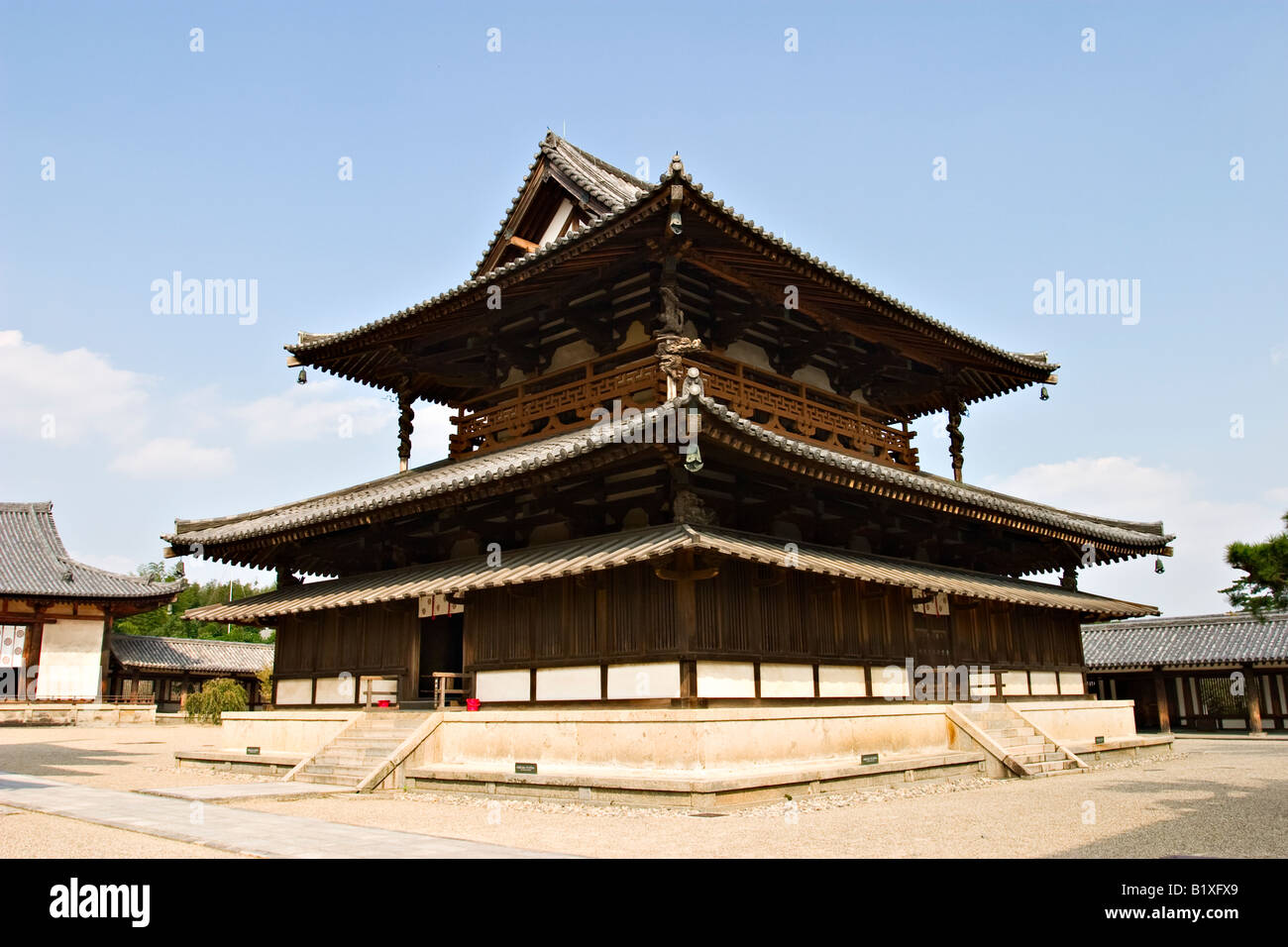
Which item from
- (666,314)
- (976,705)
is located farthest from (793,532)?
(976,705)

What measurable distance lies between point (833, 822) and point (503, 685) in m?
Answer: 6.56

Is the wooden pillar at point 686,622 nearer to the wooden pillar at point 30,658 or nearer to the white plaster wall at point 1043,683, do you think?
the white plaster wall at point 1043,683

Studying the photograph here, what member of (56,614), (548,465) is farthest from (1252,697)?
(56,614)

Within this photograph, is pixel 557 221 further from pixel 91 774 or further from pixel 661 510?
pixel 91 774

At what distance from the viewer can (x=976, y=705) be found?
19.6 m

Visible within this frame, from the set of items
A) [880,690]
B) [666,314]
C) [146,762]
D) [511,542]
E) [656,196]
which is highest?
[656,196]

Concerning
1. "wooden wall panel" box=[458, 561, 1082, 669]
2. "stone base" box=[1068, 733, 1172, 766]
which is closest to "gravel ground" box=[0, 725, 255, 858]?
"wooden wall panel" box=[458, 561, 1082, 669]

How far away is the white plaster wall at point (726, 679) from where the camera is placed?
13.9 metres


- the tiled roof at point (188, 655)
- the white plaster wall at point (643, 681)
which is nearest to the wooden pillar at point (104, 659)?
the tiled roof at point (188, 655)

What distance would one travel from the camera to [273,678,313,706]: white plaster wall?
20469 mm

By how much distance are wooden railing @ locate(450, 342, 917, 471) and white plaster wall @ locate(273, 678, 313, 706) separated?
596 centimetres

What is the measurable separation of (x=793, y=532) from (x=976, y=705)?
6.03 meters

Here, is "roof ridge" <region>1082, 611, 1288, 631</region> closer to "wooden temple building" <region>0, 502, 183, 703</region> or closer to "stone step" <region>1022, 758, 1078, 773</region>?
"stone step" <region>1022, 758, 1078, 773</region>
